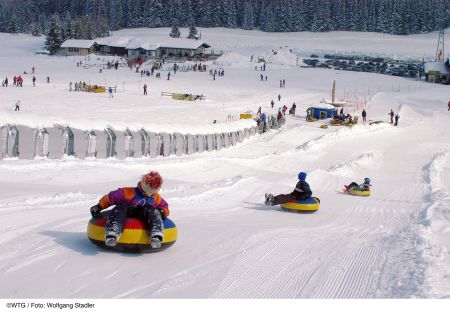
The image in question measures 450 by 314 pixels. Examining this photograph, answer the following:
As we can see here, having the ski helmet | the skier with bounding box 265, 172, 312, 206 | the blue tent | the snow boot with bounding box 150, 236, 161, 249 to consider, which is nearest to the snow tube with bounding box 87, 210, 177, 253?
the snow boot with bounding box 150, 236, 161, 249

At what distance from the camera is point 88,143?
17.4m

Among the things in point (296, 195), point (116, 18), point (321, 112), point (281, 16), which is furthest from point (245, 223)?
point (116, 18)

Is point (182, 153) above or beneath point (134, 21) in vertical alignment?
Result: beneath

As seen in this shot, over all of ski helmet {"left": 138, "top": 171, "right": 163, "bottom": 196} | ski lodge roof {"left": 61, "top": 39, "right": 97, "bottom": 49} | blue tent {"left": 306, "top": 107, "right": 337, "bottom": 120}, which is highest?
ski lodge roof {"left": 61, "top": 39, "right": 97, "bottom": 49}

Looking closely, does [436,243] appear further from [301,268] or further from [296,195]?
[296,195]

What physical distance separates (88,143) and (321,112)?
94.4 feet

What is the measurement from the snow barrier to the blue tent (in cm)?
2169

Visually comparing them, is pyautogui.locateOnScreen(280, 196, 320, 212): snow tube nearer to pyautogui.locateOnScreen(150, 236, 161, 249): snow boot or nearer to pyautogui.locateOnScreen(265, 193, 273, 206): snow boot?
pyautogui.locateOnScreen(265, 193, 273, 206): snow boot

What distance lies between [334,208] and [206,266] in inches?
285

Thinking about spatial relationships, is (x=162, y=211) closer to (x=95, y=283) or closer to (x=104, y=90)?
(x=95, y=283)

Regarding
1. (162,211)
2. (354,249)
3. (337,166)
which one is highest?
(162,211)

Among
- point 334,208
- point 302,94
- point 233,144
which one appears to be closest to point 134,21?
point 302,94

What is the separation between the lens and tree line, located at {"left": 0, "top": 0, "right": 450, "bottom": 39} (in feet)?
487

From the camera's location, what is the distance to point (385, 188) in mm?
19672
